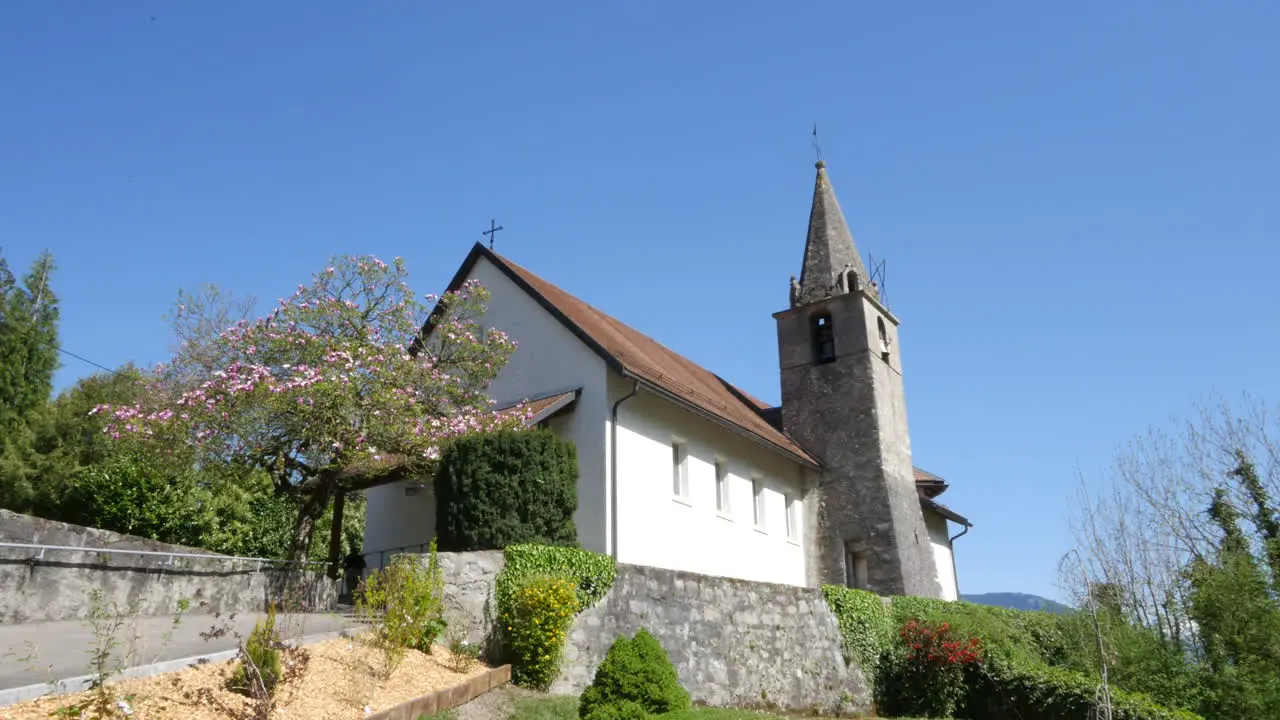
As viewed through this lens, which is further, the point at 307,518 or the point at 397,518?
the point at 397,518

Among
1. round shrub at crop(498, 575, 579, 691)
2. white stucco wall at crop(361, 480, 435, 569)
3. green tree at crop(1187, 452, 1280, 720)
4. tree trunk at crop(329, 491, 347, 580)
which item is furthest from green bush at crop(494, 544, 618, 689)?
green tree at crop(1187, 452, 1280, 720)

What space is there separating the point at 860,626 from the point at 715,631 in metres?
4.57

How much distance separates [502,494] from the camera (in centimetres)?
1459

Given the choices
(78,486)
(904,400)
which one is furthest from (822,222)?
(78,486)

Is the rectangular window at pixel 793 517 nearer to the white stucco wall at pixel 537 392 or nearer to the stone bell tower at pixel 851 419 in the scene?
the stone bell tower at pixel 851 419

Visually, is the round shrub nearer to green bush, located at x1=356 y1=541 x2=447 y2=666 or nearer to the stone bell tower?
green bush, located at x1=356 y1=541 x2=447 y2=666

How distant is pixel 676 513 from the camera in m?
18.3

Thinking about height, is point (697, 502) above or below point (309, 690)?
above

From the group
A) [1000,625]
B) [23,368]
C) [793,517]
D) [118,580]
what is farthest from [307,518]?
[23,368]

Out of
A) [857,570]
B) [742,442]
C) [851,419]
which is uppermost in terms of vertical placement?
[851,419]

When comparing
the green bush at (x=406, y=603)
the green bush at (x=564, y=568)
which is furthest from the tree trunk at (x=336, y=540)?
the green bush at (x=406, y=603)

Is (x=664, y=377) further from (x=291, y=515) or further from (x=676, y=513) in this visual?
(x=291, y=515)

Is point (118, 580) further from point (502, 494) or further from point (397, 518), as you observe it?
point (397, 518)

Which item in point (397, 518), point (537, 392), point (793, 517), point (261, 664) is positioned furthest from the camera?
point (793, 517)
